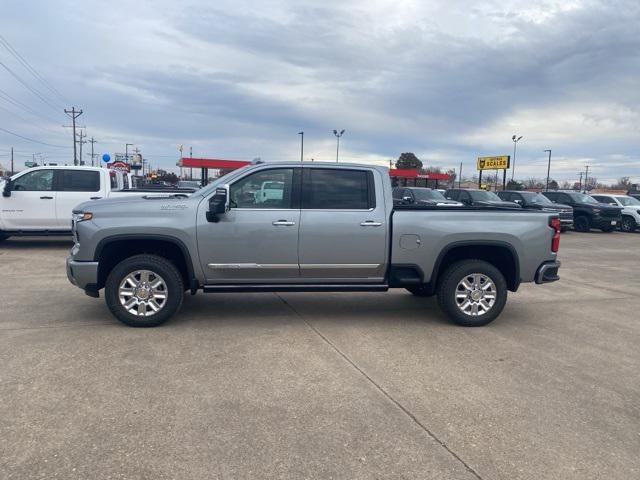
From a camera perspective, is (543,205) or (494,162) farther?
(494,162)

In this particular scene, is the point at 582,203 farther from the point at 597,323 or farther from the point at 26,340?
the point at 26,340

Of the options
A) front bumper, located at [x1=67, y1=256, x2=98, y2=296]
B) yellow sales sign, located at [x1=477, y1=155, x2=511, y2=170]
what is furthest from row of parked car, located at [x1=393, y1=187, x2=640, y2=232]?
yellow sales sign, located at [x1=477, y1=155, x2=511, y2=170]

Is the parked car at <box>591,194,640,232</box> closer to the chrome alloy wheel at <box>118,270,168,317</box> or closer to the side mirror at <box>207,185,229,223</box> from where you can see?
the side mirror at <box>207,185,229,223</box>

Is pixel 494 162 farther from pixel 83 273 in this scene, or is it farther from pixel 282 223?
pixel 83 273

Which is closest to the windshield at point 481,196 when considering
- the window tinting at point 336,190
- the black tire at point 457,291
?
the black tire at point 457,291

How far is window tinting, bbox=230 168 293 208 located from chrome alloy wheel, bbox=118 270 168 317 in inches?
48.7

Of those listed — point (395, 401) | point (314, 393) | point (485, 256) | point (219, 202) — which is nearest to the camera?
point (395, 401)

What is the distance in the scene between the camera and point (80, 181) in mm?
12469

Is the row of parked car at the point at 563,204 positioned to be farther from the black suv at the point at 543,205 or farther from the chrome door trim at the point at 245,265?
the chrome door trim at the point at 245,265

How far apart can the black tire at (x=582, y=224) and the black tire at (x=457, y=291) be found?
19.0 m

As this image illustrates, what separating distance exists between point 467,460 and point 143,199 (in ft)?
14.6

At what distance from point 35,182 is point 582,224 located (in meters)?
21.4

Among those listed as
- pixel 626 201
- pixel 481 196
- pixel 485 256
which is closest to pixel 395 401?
pixel 485 256

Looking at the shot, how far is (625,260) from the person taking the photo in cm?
1337
